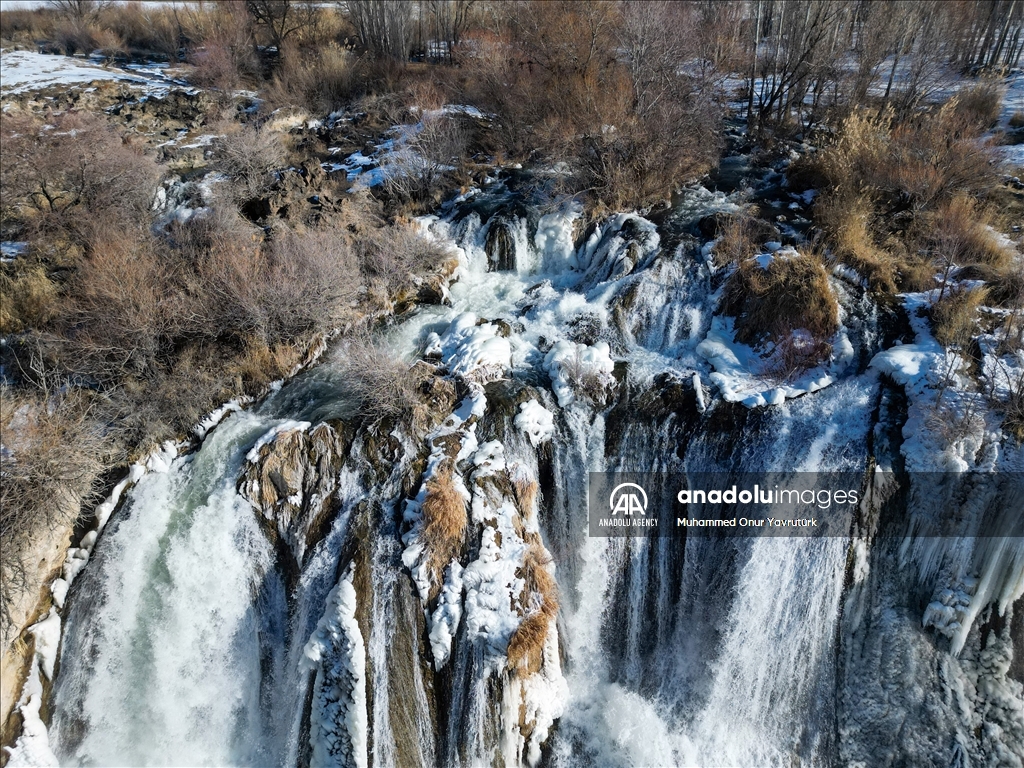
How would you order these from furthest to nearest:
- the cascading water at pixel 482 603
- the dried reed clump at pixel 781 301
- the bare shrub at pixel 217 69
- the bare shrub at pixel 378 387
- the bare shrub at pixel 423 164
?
1. the bare shrub at pixel 217 69
2. the bare shrub at pixel 423 164
3. the dried reed clump at pixel 781 301
4. the bare shrub at pixel 378 387
5. the cascading water at pixel 482 603

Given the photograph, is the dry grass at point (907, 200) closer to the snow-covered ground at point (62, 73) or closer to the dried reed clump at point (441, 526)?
the dried reed clump at point (441, 526)

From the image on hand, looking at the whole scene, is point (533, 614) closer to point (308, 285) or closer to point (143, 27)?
point (308, 285)

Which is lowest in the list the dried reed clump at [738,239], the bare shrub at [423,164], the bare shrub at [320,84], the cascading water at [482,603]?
the cascading water at [482,603]

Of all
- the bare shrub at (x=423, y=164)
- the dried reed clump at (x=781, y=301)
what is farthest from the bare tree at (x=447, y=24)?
the dried reed clump at (x=781, y=301)

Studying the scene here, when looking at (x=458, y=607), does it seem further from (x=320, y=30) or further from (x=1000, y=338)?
(x=320, y=30)

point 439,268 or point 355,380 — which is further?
point 439,268

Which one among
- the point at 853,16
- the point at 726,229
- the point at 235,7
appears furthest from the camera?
the point at 235,7

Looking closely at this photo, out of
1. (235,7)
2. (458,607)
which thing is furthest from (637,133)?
(235,7)

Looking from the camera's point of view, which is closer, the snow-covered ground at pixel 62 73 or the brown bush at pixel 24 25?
the snow-covered ground at pixel 62 73
